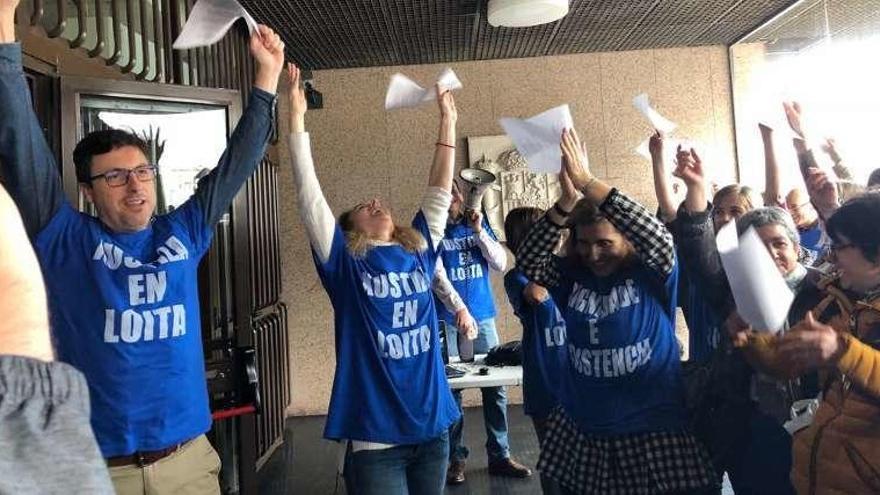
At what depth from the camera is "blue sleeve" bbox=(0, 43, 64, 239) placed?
4.11ft

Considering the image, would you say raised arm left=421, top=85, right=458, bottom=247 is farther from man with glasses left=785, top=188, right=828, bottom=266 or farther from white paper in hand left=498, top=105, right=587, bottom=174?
man with glasses left=785, top=188, right=828, bottom=266

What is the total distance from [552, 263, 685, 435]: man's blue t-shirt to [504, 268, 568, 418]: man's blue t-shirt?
2.51ft

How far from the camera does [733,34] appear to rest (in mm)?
4727

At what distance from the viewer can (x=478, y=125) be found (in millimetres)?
5012

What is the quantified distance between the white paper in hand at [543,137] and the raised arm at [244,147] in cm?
71

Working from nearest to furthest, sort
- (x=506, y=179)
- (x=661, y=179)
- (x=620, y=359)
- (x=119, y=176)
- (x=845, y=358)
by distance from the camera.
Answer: (x=845, y=358) < (x=119, y=176) < (x=620, y=359) < (x=661, y=179) < (x=506, y=179)

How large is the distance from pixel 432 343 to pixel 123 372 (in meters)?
0.89

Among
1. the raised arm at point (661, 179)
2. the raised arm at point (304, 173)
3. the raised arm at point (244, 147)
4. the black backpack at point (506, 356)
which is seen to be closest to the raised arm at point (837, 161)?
the raised arm at point (661, 179)

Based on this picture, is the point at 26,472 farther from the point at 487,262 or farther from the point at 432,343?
the point at 487,262

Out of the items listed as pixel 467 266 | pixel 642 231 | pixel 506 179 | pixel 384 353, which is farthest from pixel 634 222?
pixel 506 179

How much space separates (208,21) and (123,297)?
31.2 inches

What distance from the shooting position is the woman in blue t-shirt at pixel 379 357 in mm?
1864

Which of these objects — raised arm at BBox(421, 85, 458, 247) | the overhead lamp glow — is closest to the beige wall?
the overhead lamp glow

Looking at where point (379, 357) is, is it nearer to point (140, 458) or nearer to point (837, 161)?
point (140, 458)
